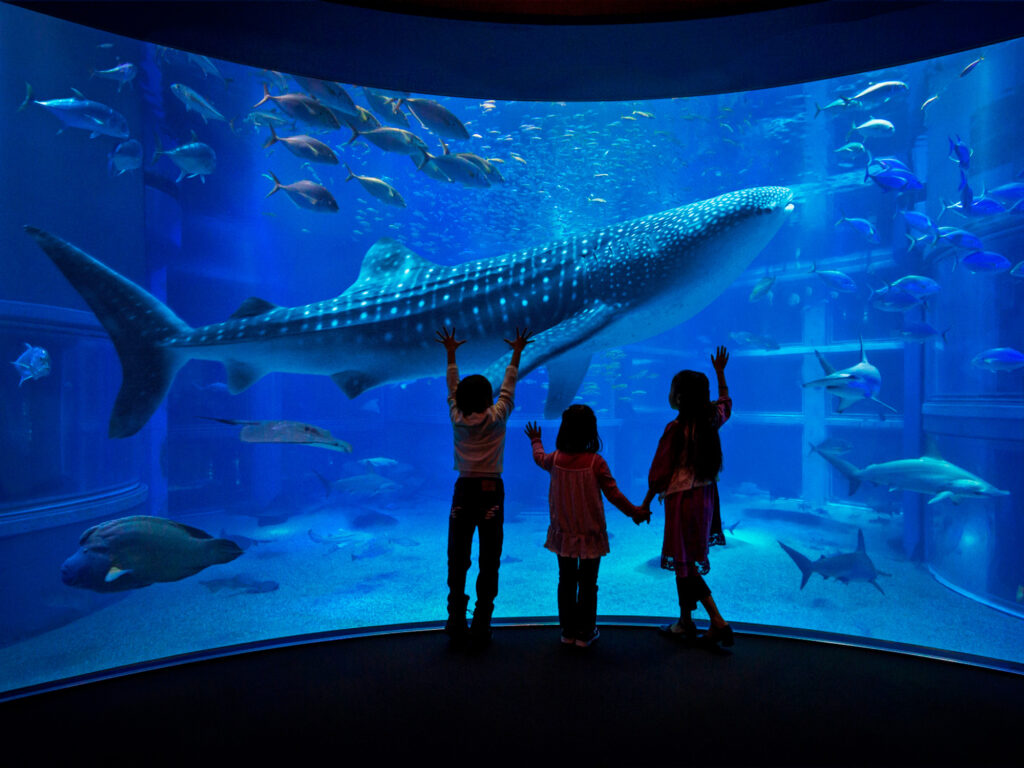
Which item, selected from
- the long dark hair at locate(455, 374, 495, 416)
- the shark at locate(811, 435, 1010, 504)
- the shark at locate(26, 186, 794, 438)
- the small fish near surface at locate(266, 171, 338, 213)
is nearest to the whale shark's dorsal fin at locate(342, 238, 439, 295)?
the shark at locate(26, 186, 794, 438)

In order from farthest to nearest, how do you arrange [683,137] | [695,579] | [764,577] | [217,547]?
[683,137] → [764,577] → [217,547] → [695,579]

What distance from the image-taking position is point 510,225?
26.7 metres

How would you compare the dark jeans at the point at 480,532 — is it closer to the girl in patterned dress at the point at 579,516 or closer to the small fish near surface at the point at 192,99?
the girl in patterned dress at the point at 579,516

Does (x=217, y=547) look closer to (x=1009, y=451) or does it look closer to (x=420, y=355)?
(x=420, y=355)

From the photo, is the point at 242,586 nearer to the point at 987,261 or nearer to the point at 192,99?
the point at 192,99

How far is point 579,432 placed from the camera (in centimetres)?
267

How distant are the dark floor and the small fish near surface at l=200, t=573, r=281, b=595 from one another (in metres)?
6.97

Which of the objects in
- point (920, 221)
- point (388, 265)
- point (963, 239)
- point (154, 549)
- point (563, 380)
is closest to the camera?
point (563, 380)

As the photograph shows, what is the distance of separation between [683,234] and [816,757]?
10.4ft

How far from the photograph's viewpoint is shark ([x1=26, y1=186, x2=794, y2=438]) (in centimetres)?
382

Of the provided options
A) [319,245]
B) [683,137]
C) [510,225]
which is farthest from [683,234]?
[319,245]

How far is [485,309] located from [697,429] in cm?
189

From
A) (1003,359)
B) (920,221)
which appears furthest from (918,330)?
(1003,359)

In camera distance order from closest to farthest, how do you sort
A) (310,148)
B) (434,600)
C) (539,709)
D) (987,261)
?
(539,709) < (310,148) < (987,261) < (434,600)
